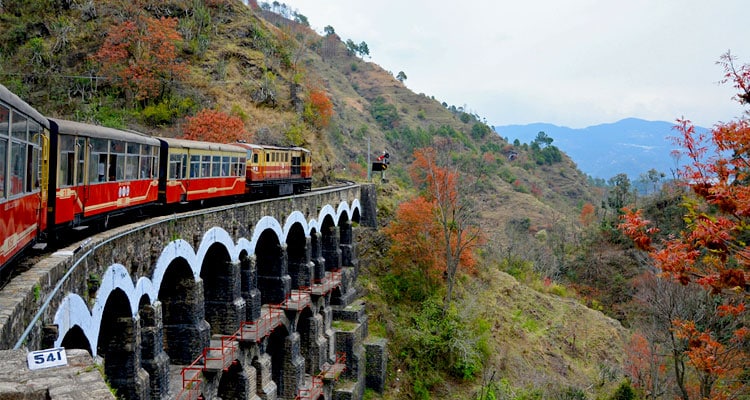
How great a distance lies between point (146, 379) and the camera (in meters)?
9.62

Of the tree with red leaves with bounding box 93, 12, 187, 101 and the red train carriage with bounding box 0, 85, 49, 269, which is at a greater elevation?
the tree with red leaves with bounding box 93, 12, 187, 101

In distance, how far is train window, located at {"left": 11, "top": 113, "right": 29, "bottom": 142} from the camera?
6461 mm

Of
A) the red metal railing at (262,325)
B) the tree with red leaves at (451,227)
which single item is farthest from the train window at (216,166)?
the tree with red leaves at (451,227)

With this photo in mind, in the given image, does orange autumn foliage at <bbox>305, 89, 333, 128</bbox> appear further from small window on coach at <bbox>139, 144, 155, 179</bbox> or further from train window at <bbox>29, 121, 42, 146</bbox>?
train window at <bbox>29, 121, 42, 146</bbox>

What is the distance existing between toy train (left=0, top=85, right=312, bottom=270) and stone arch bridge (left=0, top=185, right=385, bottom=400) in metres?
0.73

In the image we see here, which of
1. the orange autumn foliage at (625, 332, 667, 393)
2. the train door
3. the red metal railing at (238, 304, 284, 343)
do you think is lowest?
the orange autumn foliage at (625, 332, 667, 393)

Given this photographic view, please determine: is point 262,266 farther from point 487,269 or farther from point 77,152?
point 487,269

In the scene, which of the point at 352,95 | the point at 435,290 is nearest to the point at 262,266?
the point at 435,290

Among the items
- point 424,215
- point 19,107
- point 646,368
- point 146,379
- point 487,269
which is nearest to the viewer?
point 19,107

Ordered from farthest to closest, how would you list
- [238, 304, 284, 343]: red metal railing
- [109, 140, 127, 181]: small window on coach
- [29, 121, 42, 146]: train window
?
1. [238, 304, 284, 343]: red metal railing
2. [109, 140, 127, 181]: small window on coach
3. [29, 121, 42, 146]: train window

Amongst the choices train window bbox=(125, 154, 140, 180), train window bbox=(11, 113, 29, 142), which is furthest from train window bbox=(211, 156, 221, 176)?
train window bbox=(11, 113, 29, 142)

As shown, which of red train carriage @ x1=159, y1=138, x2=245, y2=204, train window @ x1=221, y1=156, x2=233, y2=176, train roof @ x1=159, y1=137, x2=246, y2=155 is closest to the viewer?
red train carriage @ x1=159, y1=138, x2=245, y2=204

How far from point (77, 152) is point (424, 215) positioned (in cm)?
1927

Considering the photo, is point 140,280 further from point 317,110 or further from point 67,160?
point 317,110
